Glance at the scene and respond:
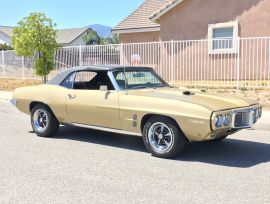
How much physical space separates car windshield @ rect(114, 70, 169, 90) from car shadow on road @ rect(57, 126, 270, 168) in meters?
1.07

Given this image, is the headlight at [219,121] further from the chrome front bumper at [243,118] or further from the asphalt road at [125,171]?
the asphalt road at [125,171]

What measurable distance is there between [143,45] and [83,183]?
44.3 feet

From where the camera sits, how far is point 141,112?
676 centimetres

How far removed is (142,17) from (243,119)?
17.5 metres

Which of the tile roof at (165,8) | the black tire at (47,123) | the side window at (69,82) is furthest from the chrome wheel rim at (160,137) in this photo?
the tile roof at (165,8)

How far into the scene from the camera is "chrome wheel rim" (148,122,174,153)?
6.57 metres

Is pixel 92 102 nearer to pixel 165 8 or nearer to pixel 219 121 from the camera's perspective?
pixel 219 121

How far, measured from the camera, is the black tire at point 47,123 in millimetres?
8352

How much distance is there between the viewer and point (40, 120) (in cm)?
862

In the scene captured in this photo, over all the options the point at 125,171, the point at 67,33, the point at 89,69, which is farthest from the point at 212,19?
the point at 67,33

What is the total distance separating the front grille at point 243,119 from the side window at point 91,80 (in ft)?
7.22

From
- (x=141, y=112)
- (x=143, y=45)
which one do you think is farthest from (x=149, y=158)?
(x=143, y=45)

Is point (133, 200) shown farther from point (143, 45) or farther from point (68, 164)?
point (143, 45)

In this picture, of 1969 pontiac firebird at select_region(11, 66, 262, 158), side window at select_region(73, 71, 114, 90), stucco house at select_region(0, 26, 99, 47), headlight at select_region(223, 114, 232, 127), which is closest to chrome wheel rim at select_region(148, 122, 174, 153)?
1969 pontiac firebird at select_region(11, 66, 262, 158)
